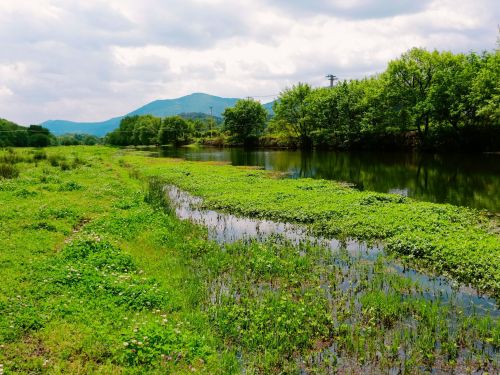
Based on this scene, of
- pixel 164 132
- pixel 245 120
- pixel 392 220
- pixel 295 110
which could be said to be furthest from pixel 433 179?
pixel 164 132

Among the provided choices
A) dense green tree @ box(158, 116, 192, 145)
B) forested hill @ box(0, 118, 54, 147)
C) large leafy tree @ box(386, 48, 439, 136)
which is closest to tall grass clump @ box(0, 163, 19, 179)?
large leafy tree @ box(386, 48, 439, 136)

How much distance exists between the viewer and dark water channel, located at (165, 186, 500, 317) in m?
12.5

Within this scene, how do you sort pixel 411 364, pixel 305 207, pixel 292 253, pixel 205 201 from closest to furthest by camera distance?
pixel 411 364 < pixel 292 253 < pixel 305 207 < pixel 205 201

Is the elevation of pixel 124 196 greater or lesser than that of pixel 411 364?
greater

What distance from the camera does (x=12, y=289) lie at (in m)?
11.2

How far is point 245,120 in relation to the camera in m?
127

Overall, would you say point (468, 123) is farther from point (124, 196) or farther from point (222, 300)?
point (222, 300)

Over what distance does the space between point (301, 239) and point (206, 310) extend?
29.7 ft

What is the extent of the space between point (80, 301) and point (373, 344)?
854cm

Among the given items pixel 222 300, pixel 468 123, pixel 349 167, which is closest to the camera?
pixel 222 300

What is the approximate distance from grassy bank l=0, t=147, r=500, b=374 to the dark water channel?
2.07ft

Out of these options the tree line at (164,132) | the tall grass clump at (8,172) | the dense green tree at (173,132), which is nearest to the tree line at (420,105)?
the tall grass clump at (8,172)

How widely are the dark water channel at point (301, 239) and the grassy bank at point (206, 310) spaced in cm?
63

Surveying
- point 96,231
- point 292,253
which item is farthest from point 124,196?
point 292,253
